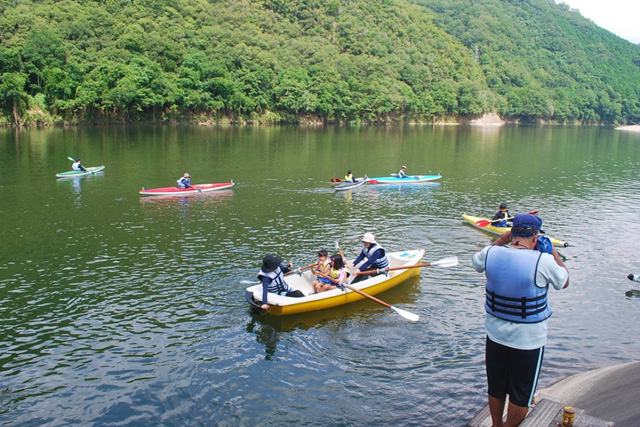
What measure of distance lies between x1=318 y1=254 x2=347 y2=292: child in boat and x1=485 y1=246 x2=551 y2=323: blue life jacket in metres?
9.28

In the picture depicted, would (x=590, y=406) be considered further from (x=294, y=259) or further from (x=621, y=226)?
(x=621, y=226)

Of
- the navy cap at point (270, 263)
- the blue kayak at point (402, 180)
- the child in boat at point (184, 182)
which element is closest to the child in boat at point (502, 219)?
the navy cap at point (270, 263)

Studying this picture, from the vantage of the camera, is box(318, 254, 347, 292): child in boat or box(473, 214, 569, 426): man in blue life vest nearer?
box(473, 214, 569, 426): man in blue life vest

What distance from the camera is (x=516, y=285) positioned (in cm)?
614

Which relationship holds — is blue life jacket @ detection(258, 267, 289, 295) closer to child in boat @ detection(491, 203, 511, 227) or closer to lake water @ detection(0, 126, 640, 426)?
lake water @ detection(0, 126, 640, 426)

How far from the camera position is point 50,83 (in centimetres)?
8700

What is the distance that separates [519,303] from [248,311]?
1050 centimetres

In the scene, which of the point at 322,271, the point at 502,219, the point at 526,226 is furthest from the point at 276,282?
the point at 502,219

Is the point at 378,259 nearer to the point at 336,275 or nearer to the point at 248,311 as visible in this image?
the point at 336,275

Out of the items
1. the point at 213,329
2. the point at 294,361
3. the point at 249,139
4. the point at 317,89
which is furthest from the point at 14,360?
the point at 317,89

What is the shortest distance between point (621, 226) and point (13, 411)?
93.4 feet

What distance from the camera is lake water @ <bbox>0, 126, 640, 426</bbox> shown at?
11.0 metres

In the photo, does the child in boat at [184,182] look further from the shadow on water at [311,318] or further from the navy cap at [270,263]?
the navy cap at [270,263]

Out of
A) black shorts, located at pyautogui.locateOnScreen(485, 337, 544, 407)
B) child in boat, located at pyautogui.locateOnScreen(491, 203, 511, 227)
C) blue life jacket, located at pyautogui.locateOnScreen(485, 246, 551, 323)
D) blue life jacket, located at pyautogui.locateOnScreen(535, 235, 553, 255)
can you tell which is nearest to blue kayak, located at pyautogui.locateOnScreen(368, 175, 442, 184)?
child in boat, located at pyautogui.locateOnScreen(491, 203, 511, 227)
